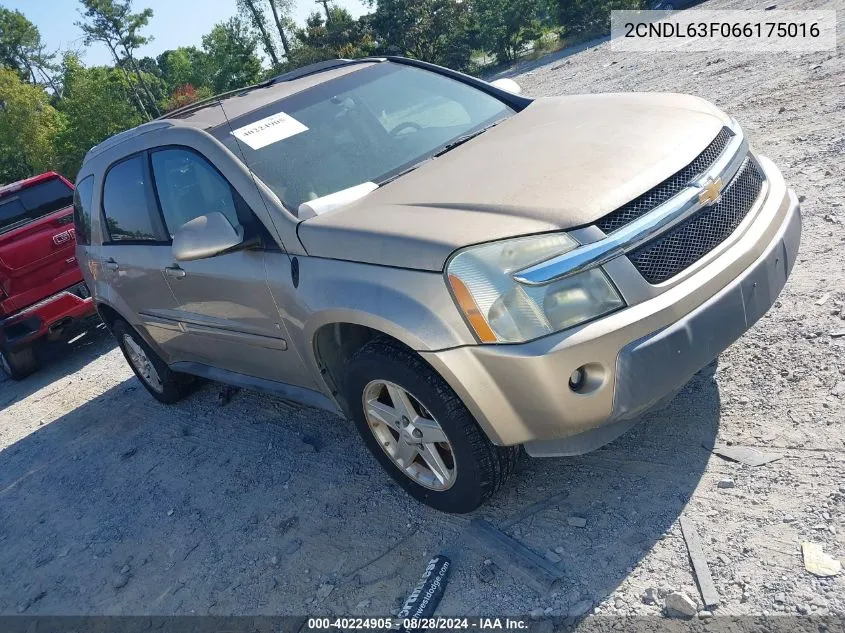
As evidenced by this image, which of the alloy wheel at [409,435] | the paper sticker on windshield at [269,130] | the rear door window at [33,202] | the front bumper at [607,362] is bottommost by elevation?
the alloy wheel at [409,435]

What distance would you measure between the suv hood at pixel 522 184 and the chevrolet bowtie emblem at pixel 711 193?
13 centimetres

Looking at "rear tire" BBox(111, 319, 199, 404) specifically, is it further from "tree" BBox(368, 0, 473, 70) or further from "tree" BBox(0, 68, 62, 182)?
"tree" BBox(0, 68, 62, 182)

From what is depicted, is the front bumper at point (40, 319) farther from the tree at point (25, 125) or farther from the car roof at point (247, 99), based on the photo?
the tree at point (25, 125)

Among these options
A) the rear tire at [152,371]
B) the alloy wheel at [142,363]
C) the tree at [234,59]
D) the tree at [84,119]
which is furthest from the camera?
the tree at [234,59]

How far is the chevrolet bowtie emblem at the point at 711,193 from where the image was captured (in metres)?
2.54

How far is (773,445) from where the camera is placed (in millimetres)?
2754

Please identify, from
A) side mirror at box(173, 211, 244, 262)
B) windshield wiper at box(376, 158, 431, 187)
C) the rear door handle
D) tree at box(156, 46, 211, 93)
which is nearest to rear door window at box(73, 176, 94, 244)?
the rear door handle

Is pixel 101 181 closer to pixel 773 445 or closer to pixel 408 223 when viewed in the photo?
pixel 408 223

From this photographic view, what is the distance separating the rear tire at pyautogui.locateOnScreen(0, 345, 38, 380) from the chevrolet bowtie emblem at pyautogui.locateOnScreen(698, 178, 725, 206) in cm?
663

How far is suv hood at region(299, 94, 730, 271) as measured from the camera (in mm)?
2414

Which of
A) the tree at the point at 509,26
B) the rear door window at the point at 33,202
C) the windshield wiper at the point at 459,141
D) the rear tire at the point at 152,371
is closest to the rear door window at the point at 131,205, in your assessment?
the rear tire at the point at 152,371

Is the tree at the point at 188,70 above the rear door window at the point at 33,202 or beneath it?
above

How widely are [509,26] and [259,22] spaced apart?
28.2m

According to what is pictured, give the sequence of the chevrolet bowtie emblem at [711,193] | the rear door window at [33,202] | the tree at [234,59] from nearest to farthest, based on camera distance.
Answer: the chevrolet bowtie emblem at [711,193] → the rear door window at [33,202] → the tree at [234,59]
